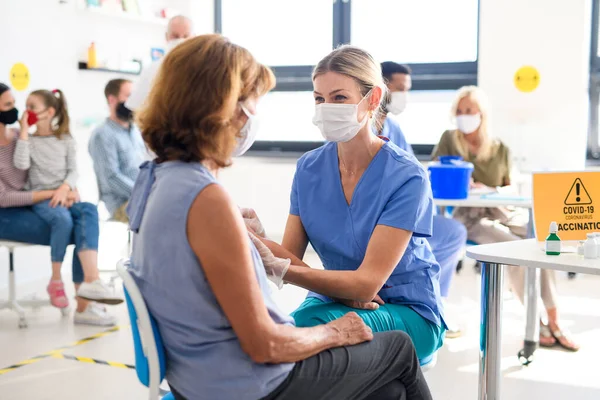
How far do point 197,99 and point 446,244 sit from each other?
2255 mm

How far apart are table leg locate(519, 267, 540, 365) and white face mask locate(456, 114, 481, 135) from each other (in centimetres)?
104

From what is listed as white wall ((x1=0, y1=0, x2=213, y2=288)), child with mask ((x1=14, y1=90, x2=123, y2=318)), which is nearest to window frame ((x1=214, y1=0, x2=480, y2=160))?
white wall ((x1=0, y1=0, x2=213, y2=288))

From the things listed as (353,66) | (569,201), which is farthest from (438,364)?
(353,66)

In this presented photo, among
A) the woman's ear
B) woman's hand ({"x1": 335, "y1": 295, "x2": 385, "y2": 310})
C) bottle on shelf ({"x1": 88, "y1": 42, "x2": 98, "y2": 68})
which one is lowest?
woman's hand ({"x1": 335, "y1": 295, "x2": 385, "y2": 310})

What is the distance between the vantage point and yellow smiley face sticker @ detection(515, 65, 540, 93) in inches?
200

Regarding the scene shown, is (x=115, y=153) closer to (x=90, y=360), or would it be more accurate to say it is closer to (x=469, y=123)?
(x=90, y=360)

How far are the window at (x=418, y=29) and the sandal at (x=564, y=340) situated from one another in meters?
2.77

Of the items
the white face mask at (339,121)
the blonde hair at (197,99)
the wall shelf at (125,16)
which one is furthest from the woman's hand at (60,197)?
the blonde hair at (197,99)

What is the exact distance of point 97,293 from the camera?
374cm

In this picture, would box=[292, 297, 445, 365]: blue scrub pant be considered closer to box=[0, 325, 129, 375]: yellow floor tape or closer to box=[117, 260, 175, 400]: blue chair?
box=[117, 260, 175, 400]: blue chair

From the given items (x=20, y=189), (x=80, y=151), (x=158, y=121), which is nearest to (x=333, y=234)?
(x=158, y=121)

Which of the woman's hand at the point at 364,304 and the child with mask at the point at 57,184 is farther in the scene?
the child with mask at the point at 57,184

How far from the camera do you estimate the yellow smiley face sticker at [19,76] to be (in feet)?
14.6

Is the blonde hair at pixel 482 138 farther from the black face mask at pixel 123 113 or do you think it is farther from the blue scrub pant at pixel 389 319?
the blue scrub pant at pixel 389 319
